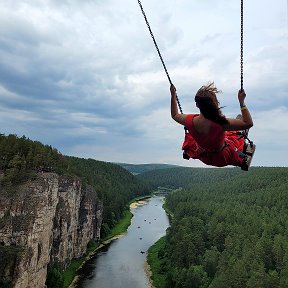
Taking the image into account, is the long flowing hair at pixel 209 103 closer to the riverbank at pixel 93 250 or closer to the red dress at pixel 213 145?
the red dress at pixel 213 145

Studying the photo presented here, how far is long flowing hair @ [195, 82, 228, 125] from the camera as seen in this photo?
6.23 metres

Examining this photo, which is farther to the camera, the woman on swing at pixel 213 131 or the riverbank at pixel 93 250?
the riverbank at pixel 93 250

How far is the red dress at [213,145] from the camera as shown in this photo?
6.84m

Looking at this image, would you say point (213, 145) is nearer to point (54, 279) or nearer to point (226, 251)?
point (54, 279)

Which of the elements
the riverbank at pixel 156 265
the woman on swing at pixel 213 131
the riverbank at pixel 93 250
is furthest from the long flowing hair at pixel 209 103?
the riverbank at pixel 93 250

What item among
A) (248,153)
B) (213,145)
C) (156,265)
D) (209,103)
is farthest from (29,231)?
(209,103)

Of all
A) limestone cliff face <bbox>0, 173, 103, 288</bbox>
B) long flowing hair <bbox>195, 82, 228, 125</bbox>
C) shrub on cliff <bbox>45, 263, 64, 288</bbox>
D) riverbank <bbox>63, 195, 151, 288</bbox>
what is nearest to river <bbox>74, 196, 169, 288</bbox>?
riverbank <bbox>63, 195, 151, 288</bbox>

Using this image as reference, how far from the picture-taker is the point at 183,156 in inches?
320

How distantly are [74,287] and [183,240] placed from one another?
18.9 m

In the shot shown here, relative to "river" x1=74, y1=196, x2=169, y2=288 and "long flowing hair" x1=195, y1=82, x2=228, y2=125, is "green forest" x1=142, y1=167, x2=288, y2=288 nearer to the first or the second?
"river" x1=74, y1=196, x2=169, y2=288

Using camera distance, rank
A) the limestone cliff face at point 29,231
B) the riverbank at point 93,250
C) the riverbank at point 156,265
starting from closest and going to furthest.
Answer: the limestone cliff face at point 29,231 < the riverbank at point 156,265 < the riverbank at point 93,250

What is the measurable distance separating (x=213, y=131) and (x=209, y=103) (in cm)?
69

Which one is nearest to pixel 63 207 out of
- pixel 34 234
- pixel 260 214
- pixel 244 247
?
pixel 34 234

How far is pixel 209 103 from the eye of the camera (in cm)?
624
